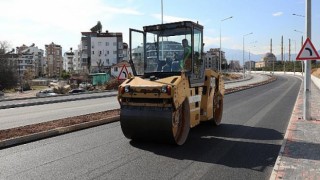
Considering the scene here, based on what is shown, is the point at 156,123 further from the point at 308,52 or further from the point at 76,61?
the point at 76,61

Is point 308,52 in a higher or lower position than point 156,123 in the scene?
higher

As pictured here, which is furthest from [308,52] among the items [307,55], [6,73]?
[6,73]

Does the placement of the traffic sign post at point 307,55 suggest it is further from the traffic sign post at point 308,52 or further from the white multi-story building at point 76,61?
the white multi-story building at point 76,61

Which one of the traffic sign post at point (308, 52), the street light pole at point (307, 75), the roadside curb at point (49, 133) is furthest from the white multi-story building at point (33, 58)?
the traffic sign post at point (308, 52)

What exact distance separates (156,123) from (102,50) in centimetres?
12528

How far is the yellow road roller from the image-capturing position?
9.45 meters

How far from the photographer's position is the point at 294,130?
39.7 feet

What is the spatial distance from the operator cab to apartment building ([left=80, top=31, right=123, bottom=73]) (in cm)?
11791

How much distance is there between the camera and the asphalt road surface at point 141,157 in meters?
7.38

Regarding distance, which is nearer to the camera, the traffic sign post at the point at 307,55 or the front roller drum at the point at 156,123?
the front roller drum at the point at 156,123

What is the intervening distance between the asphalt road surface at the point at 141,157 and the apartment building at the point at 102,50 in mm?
118649

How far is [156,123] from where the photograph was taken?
943 centimetres

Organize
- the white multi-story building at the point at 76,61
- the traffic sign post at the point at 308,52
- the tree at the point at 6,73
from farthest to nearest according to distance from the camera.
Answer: the white multi-story building at the point at 76,61 → the tree at the point at 6,73 → the traffic sign post at the point at 308,52

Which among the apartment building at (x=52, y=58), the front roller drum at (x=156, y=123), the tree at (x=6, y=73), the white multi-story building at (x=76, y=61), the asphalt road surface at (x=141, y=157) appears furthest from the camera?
the apartment building at (x=52, y=58)
